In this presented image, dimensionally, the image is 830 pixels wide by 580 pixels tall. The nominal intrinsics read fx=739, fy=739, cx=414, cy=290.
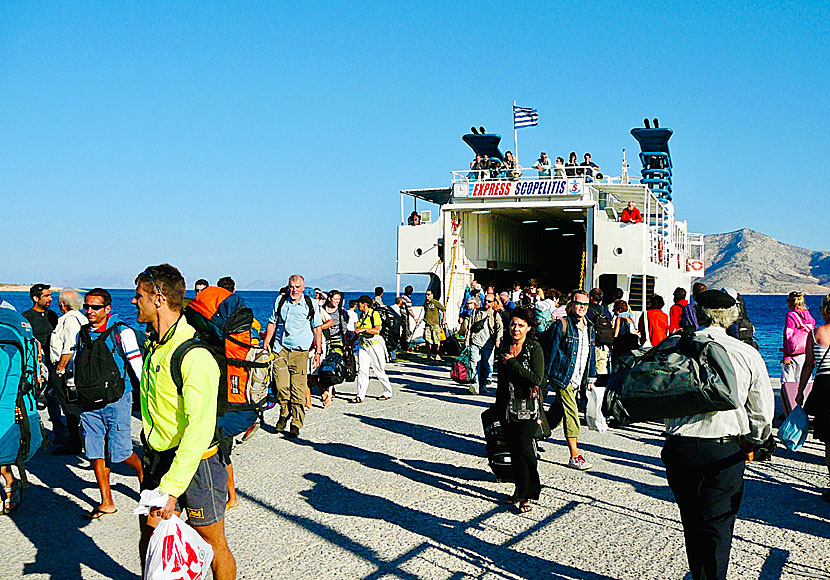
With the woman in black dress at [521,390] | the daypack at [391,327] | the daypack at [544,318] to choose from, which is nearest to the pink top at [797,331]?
the daypack at [544,318]

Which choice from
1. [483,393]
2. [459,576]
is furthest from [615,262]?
[459,576]

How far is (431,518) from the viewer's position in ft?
18.7

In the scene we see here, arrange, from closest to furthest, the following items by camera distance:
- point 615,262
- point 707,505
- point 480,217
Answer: point 707,505
point 615,262
point 480,217

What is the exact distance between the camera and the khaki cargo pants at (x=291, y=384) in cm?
866

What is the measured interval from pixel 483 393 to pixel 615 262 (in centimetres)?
724

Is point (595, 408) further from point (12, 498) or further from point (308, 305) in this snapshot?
point (12, 498)

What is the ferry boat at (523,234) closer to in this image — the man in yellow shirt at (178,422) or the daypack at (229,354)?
the daypack at (229,354)

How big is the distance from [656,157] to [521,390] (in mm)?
24671

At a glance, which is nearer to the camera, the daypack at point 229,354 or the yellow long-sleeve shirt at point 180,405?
the yellow long-sleeve shirt at point 180,405

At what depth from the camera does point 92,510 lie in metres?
5.87

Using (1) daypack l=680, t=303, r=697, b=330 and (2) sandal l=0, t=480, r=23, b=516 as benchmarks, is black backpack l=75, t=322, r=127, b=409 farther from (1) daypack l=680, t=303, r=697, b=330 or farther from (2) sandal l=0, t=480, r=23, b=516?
(1) daypack l=680, t=303, r=697, b=330

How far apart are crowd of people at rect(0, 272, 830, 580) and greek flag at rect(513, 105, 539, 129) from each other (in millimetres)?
11985

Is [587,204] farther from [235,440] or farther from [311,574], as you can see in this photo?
[311,574]

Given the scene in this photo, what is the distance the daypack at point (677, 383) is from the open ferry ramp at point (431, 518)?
1.39 meters
